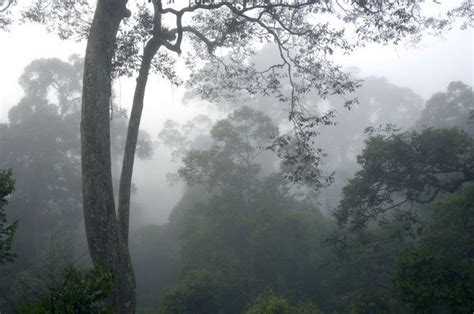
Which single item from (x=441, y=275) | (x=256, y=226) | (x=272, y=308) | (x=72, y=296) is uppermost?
(x=256, y=226)

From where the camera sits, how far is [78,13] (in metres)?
10.8

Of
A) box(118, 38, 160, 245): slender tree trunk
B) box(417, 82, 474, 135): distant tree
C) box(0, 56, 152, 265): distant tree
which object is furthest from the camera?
box(417, 82, 474, 135): distant tree

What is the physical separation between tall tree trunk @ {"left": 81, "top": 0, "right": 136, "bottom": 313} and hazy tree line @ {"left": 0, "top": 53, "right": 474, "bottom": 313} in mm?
537

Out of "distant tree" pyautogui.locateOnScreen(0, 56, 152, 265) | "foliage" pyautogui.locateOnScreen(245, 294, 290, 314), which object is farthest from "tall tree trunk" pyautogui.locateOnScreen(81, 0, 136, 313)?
"distant tree" pyautogui.locateOnScreen(0, 56, 152, 265)

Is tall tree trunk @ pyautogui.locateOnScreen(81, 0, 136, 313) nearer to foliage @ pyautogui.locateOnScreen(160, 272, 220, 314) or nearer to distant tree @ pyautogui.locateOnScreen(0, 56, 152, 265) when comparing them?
foliage @ pyautogui.locateOnScreen(160, 272, 220, 314)

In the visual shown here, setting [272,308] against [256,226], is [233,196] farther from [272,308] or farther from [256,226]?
[272,308]

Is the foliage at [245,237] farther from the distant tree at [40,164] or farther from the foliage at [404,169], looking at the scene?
the distant tree at [40,164]

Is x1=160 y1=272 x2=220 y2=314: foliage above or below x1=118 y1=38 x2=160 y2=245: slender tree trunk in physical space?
below

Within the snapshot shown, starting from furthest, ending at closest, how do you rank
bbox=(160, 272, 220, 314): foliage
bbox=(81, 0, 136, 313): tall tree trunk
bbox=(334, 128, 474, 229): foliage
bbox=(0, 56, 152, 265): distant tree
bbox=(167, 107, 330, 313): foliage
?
bbox=(0, 56, 152, 265): distant tree → bbox=(167, 107, 330, 313): foliage → bbox=(160, 272, 220, 314): foliage → bbox=(334, 128, 474, 229): foliage → bbox=(81, 0, 136, 313): tall tree trunk

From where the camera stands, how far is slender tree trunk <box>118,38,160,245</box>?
619 centimetres

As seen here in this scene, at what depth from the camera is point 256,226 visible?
1802 cm

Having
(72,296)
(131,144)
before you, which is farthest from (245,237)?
(72,296)

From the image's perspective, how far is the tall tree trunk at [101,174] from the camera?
5344mm

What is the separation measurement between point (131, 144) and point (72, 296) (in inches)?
138
